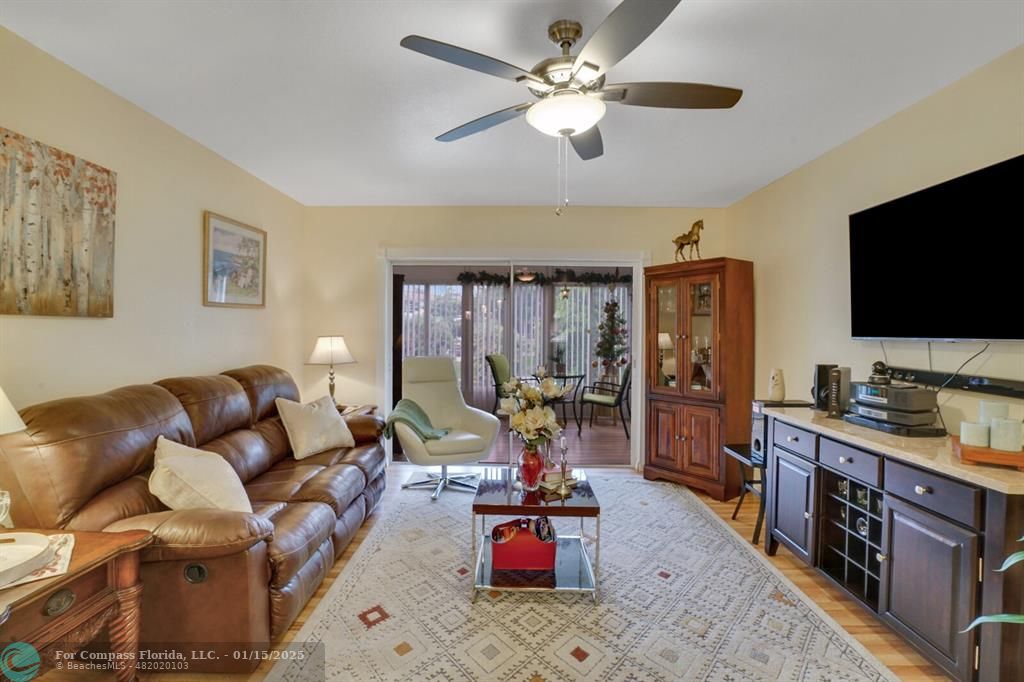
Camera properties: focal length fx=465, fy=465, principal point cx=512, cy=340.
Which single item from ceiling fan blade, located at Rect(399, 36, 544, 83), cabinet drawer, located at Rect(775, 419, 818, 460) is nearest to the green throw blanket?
cabinet drawer, located at Rect(775, 419, 818, 460)

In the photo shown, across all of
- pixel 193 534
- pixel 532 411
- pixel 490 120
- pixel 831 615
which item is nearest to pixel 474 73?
pixel 490 120

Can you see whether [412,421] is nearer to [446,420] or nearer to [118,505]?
[446,420]

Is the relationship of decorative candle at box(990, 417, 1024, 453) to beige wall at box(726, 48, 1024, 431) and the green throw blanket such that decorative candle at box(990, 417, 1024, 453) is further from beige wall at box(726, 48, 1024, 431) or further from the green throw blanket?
the green throw blanket

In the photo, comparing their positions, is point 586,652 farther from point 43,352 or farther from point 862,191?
point 862,191

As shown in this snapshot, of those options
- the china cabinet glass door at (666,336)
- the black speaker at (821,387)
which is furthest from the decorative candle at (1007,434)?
the china cabinet glass door at (666,336)

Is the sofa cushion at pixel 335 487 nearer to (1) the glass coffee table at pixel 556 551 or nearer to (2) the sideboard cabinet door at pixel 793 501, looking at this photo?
(1) the glass coffee table at pixel 556 551

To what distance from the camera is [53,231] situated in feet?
6.79

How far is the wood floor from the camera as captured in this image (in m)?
1.84

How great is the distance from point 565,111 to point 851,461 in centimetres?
206

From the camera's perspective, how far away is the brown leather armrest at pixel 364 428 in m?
3.51

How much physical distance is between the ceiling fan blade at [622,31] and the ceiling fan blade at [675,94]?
0.16m

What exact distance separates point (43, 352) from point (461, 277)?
3.13 meters

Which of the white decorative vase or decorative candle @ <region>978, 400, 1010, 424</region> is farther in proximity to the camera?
the white decorative vase

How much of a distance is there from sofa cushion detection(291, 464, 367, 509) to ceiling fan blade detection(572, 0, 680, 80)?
237cm
